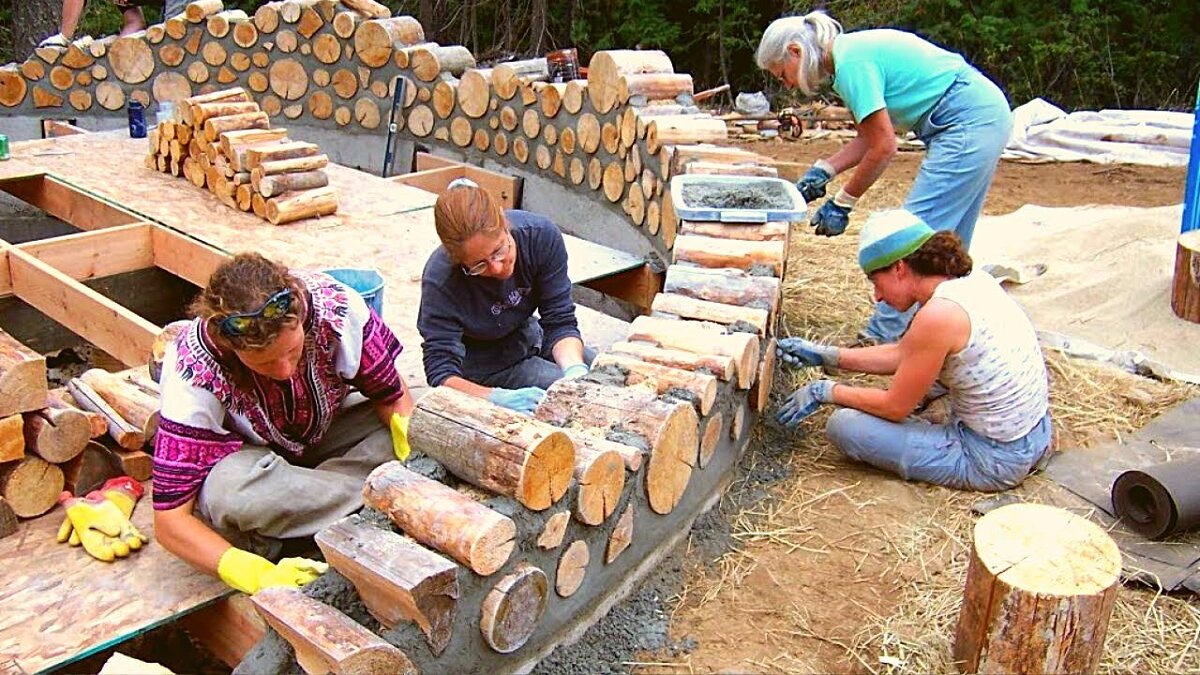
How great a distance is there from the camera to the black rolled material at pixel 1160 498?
297cm

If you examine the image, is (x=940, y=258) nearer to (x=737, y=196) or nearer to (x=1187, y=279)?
(x=737, y=196)

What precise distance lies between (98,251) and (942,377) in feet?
14.1

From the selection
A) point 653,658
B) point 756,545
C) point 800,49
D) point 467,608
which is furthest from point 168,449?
point 800,49

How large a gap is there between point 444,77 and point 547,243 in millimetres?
4047

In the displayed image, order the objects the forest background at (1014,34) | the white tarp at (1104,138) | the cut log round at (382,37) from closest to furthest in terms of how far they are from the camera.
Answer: the cut log round at (382,37), the white tarp at (1104,138), the forest background at (1014,34)

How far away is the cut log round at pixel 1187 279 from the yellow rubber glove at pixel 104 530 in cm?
445

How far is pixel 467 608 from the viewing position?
219cm

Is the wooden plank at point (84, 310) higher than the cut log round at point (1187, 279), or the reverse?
the cut log round at point (1187, 279)

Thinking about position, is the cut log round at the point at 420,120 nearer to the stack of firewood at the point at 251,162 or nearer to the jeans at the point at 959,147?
the stack of firewood at the point at 251,162

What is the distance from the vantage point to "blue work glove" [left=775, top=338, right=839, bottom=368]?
354 cm

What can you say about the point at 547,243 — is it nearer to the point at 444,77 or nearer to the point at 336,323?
the point at 336,323

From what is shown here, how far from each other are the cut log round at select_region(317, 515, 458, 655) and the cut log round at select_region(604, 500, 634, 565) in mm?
602

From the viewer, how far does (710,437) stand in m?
3.03

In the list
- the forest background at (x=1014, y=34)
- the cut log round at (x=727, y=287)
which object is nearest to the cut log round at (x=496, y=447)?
the cut log round at (x=727, y=287)
